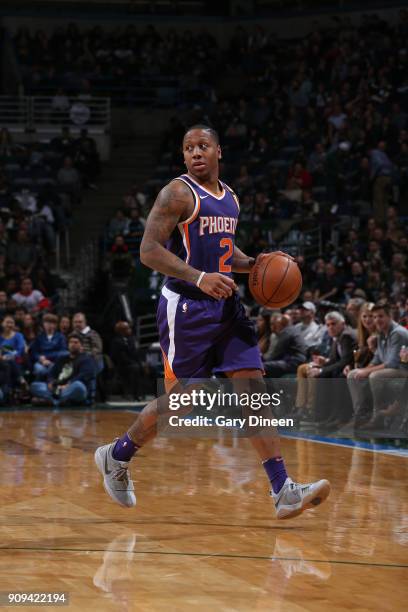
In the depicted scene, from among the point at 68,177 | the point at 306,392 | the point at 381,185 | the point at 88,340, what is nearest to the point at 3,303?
the point at 88,340

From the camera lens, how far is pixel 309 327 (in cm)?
1174

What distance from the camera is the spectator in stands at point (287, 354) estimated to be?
447 inches

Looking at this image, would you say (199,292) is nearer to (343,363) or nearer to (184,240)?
(184,240)

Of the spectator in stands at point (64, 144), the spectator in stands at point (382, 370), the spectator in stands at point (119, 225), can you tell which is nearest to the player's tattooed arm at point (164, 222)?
the spectator in stands at point (382, 370)

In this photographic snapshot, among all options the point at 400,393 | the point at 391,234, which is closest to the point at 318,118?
the point at 391,234

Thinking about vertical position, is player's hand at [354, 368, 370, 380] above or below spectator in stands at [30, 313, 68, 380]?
above

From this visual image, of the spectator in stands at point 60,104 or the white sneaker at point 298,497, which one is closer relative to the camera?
the white sneaker at point 298,497

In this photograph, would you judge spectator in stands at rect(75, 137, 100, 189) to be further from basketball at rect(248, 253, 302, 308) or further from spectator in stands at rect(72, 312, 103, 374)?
basketball at rect(248, 253, 302, 308)

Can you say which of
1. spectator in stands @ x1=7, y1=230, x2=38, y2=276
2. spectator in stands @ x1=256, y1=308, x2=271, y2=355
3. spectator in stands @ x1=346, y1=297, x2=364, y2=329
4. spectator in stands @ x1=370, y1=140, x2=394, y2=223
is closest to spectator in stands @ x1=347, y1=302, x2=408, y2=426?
spectator in stands @ x1=346, y1=297, x2=364, y2=329

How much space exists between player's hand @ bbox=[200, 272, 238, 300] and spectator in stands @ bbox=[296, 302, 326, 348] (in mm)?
6443

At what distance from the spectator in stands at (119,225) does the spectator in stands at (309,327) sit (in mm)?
6256

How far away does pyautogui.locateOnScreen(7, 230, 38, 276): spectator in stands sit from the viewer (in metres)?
16.6

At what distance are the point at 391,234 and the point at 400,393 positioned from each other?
567 centimetres

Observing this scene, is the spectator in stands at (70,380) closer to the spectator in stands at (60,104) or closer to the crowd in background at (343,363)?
the crowd in background at (343,363)
